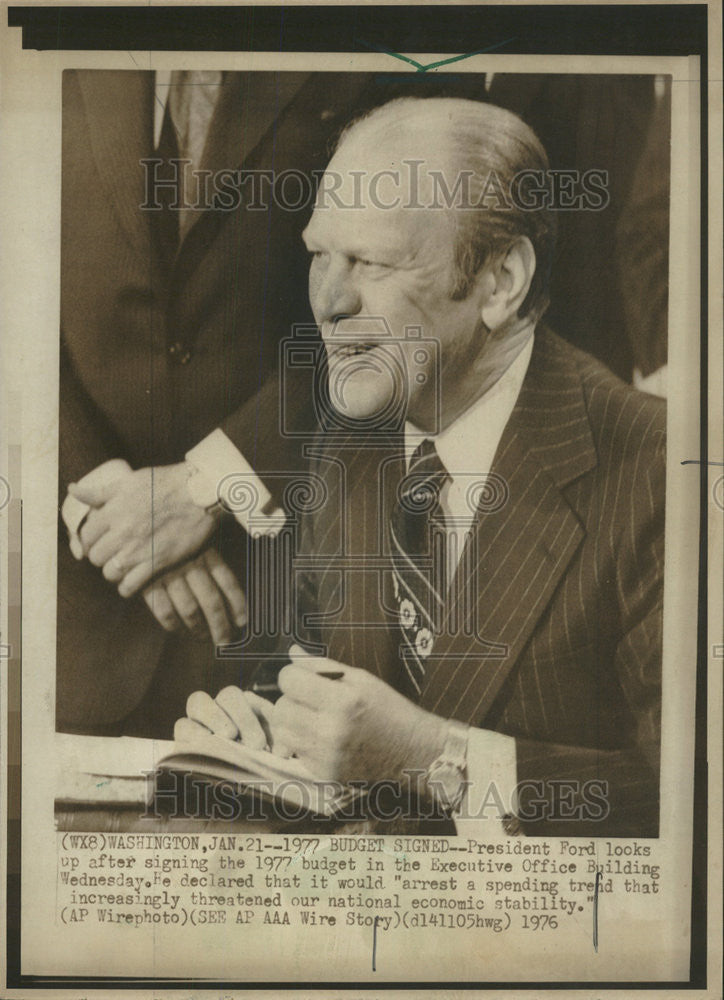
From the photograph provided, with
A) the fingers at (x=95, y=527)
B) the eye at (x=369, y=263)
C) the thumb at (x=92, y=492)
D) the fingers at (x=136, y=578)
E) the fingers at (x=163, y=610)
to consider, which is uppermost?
the eye at (x=369, y=263)

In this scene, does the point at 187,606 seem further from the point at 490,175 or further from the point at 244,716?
the point at 490,175

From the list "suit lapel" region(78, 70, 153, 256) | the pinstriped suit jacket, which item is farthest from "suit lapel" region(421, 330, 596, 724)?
"suit lapel" region(78, 70, 153, 256)

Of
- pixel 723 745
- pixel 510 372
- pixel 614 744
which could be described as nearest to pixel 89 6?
pixel 510 372

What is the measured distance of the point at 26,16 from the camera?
1.61m

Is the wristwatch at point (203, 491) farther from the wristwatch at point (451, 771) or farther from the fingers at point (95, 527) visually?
the wristwatch at point (451, 771)

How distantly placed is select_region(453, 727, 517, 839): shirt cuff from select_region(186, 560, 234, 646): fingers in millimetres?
590

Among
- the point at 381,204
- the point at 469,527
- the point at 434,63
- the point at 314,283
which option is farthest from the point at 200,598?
the point at 434,63

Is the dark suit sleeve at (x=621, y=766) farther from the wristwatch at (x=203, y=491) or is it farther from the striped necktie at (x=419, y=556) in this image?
the wristwatch at (x=203, y=491)

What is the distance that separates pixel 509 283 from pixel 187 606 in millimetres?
1020

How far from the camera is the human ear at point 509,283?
159 cm

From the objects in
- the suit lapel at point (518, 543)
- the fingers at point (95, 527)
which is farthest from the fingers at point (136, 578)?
the suit lapel at point (518, 543)

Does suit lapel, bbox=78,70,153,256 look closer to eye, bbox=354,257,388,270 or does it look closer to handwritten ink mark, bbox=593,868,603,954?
eye, bbox=354,257,388,270

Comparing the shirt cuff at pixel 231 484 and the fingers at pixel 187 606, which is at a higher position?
the shirt cuff at pixel 231 484

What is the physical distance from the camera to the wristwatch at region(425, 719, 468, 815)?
157cm
